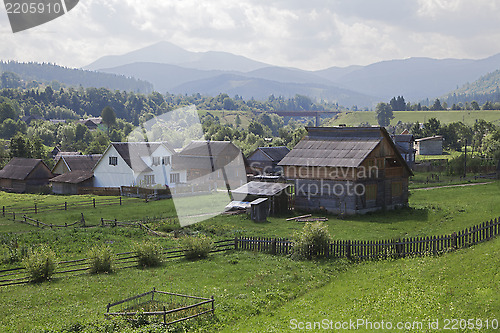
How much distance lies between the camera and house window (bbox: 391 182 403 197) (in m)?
49.0

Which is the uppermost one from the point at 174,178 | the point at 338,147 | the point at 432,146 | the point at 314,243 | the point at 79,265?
the point at 432,146

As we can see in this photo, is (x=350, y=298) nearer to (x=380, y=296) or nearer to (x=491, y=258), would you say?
(x=380, y=296)

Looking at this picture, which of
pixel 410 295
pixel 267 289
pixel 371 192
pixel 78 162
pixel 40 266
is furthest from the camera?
pixel 78 162

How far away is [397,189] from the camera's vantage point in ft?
162

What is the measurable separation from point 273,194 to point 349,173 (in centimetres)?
745

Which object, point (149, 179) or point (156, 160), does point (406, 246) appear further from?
point (156, 160)

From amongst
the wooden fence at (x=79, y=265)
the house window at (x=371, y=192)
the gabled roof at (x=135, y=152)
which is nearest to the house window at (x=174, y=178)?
the gabled roof at (x=135, y=152)

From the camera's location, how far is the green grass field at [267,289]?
56.4 feet

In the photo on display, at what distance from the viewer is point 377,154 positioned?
48.1 meters

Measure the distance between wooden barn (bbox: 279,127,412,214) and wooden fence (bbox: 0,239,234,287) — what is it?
18.4 m

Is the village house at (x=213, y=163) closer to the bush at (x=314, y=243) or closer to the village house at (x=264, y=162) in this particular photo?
the village house at (x=264, y=162)

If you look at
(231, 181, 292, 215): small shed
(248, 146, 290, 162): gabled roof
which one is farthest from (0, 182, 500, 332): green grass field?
(248, 146, 290, 162): gabled roof

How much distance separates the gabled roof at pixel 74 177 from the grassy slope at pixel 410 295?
177 ft

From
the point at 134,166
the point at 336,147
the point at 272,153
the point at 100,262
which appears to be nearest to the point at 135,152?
the point at 134,166
